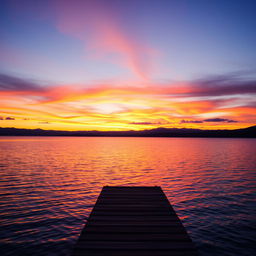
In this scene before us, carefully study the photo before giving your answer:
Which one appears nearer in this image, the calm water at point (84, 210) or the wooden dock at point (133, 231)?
the wooden dock at point (133, 231)

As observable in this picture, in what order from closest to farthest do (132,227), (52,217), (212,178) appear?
(132,227) < (52,217) < (212,178)

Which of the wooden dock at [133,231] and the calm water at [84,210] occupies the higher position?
the wooden dock at [133,231]

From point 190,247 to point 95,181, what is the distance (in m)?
18.7

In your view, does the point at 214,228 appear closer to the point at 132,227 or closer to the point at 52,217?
the point at 132,227

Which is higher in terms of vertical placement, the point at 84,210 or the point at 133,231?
the point at 133,231

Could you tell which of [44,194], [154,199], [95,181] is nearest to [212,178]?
[95,181]

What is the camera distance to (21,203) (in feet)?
51.2

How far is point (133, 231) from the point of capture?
769 centimetres

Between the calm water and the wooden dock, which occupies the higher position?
the wooden dock

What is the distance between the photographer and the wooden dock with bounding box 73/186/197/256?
6367 mm

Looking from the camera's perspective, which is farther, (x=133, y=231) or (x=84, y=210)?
(x=84, y=210)

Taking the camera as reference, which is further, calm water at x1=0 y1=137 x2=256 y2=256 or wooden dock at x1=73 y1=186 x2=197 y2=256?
calm water at x1=0 y1=137 x2=256 y2=256

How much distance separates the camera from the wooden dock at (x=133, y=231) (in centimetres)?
637

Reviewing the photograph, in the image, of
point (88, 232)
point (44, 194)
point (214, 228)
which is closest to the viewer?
point (88, 232)
